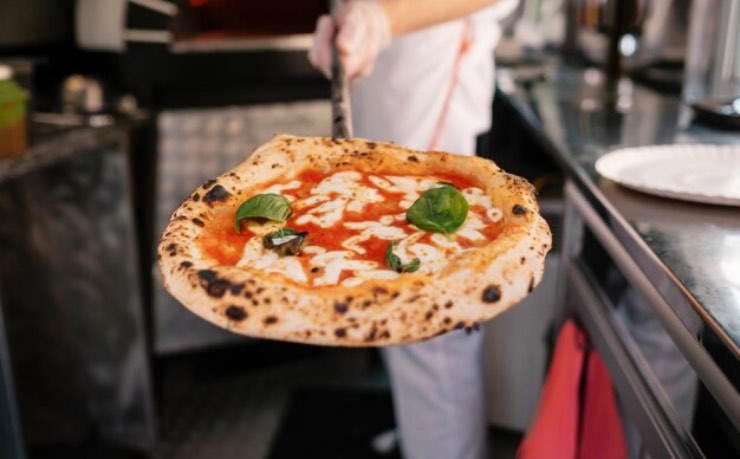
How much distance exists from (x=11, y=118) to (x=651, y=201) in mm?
1472

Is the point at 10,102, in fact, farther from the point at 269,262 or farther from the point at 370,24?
the point at 269,262

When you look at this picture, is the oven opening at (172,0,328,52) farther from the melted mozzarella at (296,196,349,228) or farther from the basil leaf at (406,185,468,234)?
the basil leaf at (406,185,468,234)

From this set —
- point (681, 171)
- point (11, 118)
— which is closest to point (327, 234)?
point (681, 171)

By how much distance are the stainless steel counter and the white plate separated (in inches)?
1.1

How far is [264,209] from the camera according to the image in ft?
3.28

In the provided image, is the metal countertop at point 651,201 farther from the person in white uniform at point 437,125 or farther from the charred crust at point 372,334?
the charred crust at point 372,334

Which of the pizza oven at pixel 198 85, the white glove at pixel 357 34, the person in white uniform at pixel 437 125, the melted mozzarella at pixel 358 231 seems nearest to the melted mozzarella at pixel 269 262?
the melted mozzarella at pixel 358 231

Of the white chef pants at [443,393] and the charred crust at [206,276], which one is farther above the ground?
the charred crust at [206,276]

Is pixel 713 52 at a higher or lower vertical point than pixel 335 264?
higher

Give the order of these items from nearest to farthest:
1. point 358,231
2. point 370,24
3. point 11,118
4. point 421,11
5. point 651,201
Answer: point 358,231 → point 651,201 → point 370,24 → point 421,11 → point 11,118

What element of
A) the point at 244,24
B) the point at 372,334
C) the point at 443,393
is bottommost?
the point at 443,393

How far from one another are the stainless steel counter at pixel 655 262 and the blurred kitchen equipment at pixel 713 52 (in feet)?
1.13

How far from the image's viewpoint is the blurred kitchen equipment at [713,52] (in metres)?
2.32

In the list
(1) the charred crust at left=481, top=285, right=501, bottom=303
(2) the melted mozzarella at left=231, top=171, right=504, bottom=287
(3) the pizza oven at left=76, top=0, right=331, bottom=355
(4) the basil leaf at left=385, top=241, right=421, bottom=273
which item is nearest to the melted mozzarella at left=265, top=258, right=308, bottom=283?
(2) the melted mozzarella at left=231, top=171, right=504, bottom=287
